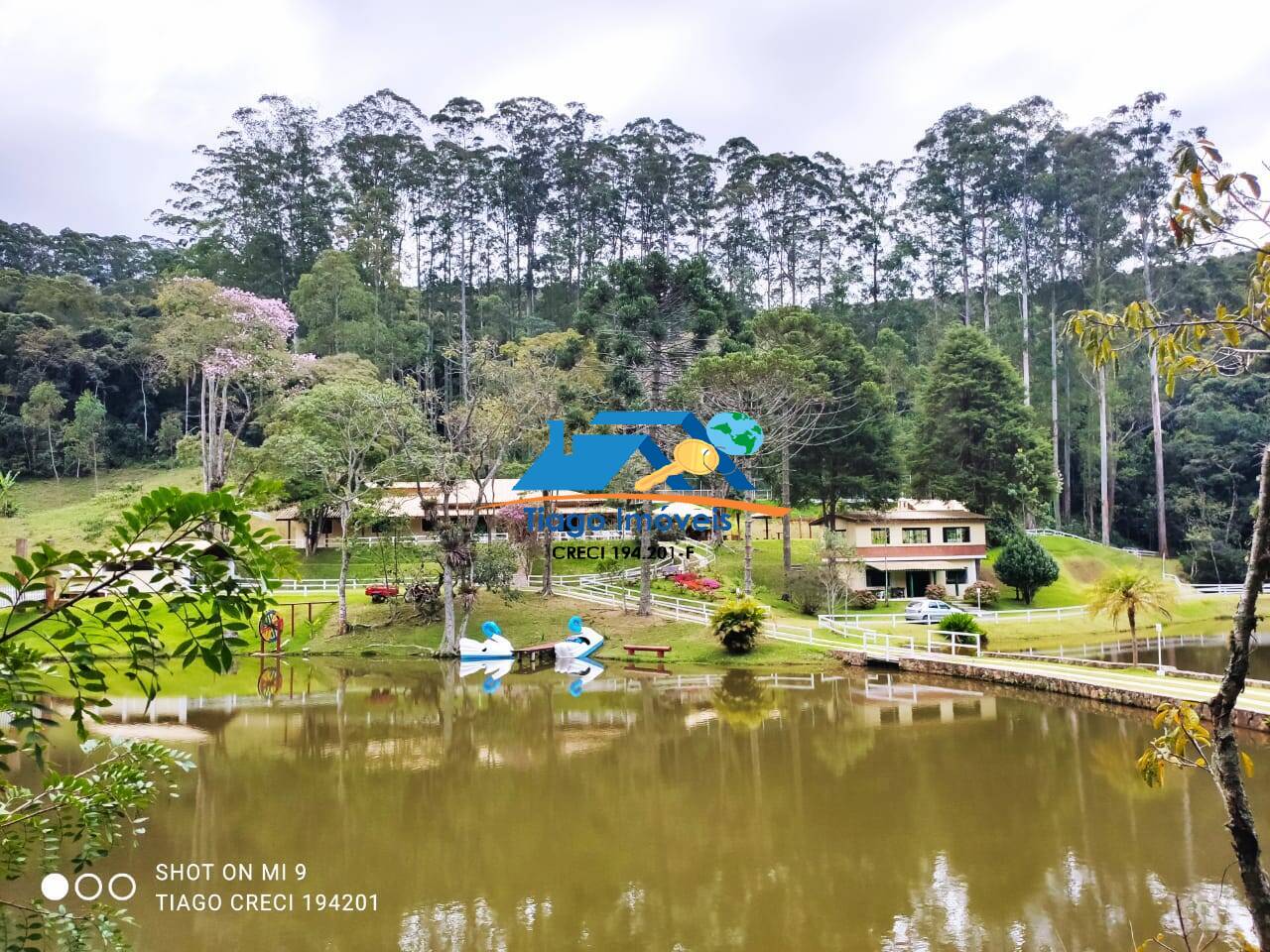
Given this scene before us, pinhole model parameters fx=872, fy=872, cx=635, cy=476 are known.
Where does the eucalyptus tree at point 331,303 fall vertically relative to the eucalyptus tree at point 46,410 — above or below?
above

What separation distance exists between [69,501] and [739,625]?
36.5 metres

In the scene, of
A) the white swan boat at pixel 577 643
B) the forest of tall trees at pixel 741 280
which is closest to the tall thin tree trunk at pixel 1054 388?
the forest of tall trees at pixel 741 280

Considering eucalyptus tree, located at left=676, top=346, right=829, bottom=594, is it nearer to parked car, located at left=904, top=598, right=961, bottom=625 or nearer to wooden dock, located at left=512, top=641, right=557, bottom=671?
parked car, located at left=904, top=598, right=961, bottom=625

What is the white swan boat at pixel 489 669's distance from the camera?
19469mm

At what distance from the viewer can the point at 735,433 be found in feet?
93.1

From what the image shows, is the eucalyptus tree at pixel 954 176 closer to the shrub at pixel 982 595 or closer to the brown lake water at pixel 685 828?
the shrub at pixel 982 595

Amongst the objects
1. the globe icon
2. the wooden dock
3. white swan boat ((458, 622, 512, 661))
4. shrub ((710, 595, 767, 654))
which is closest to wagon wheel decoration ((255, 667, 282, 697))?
white swan boat ((458, 622, 512, 661))

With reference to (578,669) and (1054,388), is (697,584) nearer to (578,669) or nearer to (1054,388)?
(578,669)

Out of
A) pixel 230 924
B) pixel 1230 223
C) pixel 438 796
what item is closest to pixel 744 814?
pixel 438 796

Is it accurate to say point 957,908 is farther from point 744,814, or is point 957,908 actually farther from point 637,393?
point 637,393

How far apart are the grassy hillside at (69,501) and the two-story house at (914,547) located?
80.8ft

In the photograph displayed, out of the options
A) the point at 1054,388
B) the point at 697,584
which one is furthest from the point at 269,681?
the point at 1054,388

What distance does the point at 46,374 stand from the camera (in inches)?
1861

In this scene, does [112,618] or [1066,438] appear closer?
[112,618]
